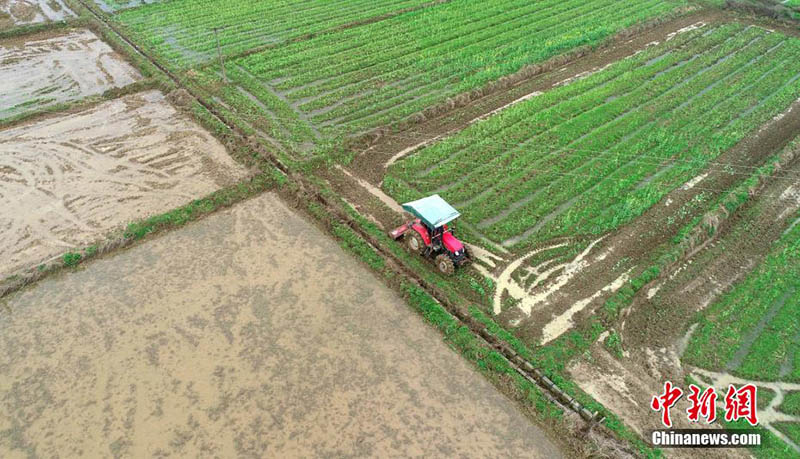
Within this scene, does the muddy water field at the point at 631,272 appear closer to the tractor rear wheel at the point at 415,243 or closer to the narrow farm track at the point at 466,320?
the narrow farm track at the point at 466,320

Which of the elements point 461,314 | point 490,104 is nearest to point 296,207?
point 461,314

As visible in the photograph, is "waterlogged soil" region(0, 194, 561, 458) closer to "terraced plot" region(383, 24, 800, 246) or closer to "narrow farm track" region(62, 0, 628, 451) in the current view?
"narrow farm track" region(62, 0, 628, 451)

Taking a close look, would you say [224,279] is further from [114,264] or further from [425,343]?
[425,343]

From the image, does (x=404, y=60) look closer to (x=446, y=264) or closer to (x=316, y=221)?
(x=316, y=221)

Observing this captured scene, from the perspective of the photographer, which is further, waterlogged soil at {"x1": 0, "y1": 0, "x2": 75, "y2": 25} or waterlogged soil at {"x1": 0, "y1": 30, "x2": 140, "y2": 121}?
waterlogged soil at {"x1": 0, "y1": 0, "x2": 75, "y2": 25}

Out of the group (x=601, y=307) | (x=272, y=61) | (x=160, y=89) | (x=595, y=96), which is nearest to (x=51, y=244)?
(x=160, y=89)

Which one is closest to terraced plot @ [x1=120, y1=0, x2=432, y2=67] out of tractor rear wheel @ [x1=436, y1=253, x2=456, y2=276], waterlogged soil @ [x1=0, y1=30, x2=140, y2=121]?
waterlogged soil @ [x1=0, y1=30, x2=140, y2=121]
